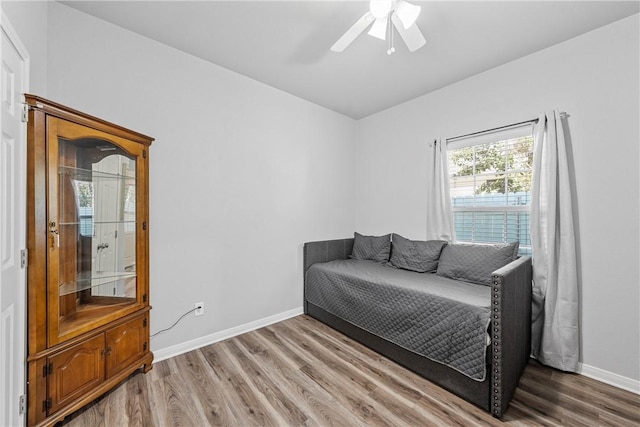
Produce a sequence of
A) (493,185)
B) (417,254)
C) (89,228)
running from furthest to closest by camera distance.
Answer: (417,254)
(493,185)
(89,228)

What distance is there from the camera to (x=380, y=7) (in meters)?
1.53

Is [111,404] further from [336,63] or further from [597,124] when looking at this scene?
[597,124]

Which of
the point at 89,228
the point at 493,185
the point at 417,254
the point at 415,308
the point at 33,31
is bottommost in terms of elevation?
the point at 415,308

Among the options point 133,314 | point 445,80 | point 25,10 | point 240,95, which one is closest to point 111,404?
point 133,314

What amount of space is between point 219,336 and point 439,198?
2588 mm

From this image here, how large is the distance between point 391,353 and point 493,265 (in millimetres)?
1113

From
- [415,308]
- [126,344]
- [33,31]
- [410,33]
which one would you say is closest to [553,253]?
[415,308]

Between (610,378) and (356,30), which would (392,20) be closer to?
(356,30)

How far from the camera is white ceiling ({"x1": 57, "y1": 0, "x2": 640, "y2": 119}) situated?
1.80 metres

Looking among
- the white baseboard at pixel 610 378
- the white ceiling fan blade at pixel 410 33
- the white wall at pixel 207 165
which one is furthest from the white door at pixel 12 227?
the white baseboard at pixel 610 378

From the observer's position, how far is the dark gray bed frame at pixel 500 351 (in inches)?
61.8

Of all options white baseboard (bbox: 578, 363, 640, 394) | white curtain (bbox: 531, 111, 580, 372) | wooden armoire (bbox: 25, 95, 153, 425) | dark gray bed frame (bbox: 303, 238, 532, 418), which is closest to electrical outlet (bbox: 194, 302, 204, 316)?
wooden armoire (bbox: 25, 95, 153, 425)

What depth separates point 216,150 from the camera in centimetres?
252

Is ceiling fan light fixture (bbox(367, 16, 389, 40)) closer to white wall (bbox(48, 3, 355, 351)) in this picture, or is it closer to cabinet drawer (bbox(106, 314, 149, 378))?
white wall (bbox(48, 3, 355, 351))
